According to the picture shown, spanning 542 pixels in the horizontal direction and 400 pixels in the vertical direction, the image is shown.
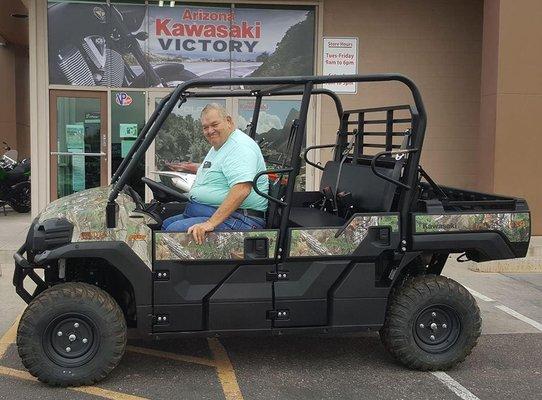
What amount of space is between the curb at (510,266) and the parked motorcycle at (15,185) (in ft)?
28.0

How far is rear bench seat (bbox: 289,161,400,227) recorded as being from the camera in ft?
15.3

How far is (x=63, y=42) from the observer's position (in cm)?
1014

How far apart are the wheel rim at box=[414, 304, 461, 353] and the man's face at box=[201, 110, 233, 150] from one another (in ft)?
6.22

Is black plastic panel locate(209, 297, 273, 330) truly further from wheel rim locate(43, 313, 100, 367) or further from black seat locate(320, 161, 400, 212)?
black seat locate(320, 161, 400, 212)

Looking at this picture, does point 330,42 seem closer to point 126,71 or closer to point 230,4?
point 230,4

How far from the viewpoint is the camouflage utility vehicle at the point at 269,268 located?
166 inches

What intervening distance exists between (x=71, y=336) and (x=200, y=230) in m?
1.07

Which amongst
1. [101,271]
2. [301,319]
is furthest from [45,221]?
[301,319]

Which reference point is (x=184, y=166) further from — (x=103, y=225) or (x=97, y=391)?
(x=97, y=391)

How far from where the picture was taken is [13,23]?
14.8m

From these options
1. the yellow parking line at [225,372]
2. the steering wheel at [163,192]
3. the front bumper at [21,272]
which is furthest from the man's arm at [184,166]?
the front bumper at [21,272]

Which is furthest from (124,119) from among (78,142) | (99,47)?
(99,47)

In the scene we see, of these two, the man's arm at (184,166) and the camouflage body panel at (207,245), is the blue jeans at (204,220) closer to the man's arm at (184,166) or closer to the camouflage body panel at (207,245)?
the camouflage body panel at (207,245)

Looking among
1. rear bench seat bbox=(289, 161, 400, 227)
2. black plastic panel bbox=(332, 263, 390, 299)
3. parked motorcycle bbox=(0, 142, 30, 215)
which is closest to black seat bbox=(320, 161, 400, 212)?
rear bench seat bbox=(289, 161, 400, 227)
